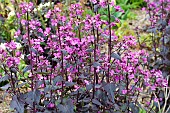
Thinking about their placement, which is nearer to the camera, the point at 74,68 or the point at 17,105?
the point at 17,105

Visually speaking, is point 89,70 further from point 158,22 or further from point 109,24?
point 158,22

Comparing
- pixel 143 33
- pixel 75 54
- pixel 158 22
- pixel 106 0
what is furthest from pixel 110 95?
pixel 143 33

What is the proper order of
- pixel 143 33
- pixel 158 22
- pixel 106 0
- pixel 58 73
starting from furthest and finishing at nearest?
pixel 143 33
pixel 158 22
pixel 58 73
pixel 106 0

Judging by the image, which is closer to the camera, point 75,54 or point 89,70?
point 75,54

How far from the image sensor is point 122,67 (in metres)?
2.25

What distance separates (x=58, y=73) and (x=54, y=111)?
24cm

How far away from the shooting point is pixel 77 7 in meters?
2.34

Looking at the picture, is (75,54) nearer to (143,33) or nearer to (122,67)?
(122,67)

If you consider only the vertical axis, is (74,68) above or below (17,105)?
above

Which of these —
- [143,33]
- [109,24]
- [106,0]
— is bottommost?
[143,33]

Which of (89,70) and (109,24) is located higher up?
(109,24)

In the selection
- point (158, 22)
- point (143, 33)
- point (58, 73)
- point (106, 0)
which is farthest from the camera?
point (143, 33)

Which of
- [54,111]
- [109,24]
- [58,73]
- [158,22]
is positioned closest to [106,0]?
[109,24]

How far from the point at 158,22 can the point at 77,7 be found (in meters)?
1.43
